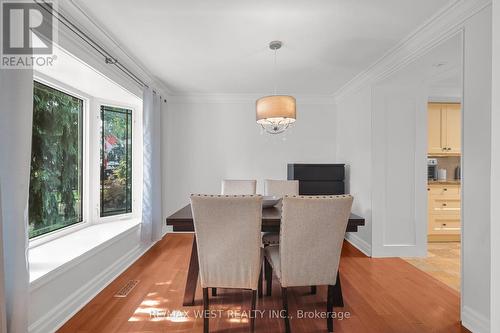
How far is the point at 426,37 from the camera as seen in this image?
2.41 m

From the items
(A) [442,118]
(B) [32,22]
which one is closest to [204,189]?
(B) [32,22]

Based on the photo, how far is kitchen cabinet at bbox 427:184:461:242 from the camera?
4.17 m

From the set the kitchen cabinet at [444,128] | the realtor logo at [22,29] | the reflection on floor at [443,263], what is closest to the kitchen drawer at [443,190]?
the kitchen cabinet at [444,128]

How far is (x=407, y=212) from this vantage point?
3.50 metres

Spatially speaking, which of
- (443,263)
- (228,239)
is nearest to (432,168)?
(443,263)

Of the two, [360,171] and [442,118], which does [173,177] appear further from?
[442,118]

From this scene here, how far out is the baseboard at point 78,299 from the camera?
1.86m

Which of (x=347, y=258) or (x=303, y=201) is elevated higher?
(x=303, y=201)

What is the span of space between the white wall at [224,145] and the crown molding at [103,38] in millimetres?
1034

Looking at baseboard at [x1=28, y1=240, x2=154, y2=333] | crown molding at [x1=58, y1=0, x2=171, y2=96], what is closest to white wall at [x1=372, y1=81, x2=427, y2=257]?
crown molding at [x1=58, y1=0, x2=171, y2=96]

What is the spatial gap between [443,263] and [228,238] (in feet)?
10.1

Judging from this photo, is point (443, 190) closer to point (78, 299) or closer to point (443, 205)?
point (443, 205)

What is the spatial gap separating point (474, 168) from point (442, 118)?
2.90m

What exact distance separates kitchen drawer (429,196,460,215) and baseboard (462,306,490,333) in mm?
2521
